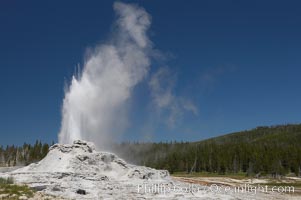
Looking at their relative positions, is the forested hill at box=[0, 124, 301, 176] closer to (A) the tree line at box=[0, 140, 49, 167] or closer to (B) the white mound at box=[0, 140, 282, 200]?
(A) the tree line at box=[0, 140, 49, 167]

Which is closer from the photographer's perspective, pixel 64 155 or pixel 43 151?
pixel 64 155

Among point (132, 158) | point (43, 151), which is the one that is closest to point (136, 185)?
point (43, 151)

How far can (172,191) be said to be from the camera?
1479 inches

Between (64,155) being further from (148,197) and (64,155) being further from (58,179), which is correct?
(148,197)

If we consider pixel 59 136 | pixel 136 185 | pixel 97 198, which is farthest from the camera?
pixel 59 136

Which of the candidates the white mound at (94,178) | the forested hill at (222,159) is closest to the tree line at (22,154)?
the forested hill at (222,159)

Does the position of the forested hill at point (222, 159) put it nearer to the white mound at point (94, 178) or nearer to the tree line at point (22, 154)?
the tree line at point (22, 154)

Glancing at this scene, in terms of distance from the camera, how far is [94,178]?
1572 inches

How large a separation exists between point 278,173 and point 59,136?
6662 centimetres

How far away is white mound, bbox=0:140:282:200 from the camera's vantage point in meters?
33.1

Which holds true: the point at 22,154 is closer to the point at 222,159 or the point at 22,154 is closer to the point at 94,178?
the point at 222,159

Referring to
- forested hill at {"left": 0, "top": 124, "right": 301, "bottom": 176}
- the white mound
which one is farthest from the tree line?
the white mound

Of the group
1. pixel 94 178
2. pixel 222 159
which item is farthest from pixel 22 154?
pixel 94 178

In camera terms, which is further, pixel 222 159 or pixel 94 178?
pixel 222 159
